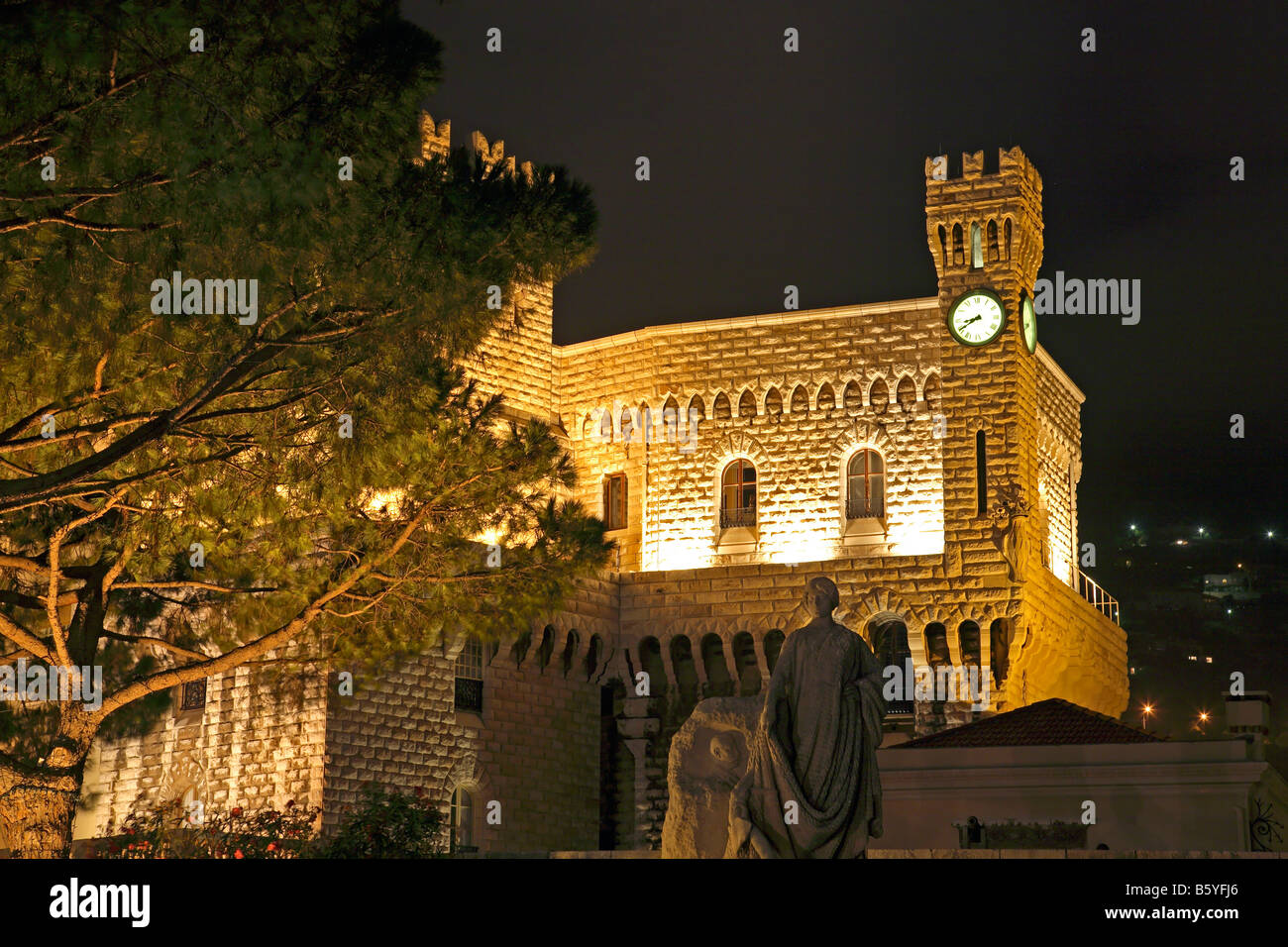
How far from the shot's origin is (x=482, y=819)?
96.8ft

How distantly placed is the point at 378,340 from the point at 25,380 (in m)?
3.80

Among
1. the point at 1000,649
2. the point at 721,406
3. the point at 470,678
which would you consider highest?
the point at 721,406

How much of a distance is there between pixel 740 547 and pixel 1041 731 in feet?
28.0

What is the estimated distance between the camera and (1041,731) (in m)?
25.8

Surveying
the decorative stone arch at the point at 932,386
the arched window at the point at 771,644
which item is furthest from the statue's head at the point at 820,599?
the decorative stone arch at the point at 932,386

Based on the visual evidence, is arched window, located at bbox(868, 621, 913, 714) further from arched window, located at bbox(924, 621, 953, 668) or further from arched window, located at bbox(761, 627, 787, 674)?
arched window, located at bbox(761, 627, 787, 674)

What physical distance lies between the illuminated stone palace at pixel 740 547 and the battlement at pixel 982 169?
0.05m

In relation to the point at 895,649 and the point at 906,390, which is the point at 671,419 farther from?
the point at 895,649

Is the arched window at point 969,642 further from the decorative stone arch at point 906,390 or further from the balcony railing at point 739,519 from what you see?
the balcony railing at point 739,519

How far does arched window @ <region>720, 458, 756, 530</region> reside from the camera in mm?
Answer: 33188

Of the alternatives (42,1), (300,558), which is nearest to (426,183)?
(42,1)

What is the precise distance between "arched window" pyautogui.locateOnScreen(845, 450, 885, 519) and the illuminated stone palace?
0.04 metres

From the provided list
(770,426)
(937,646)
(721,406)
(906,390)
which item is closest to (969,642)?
(937,646)
